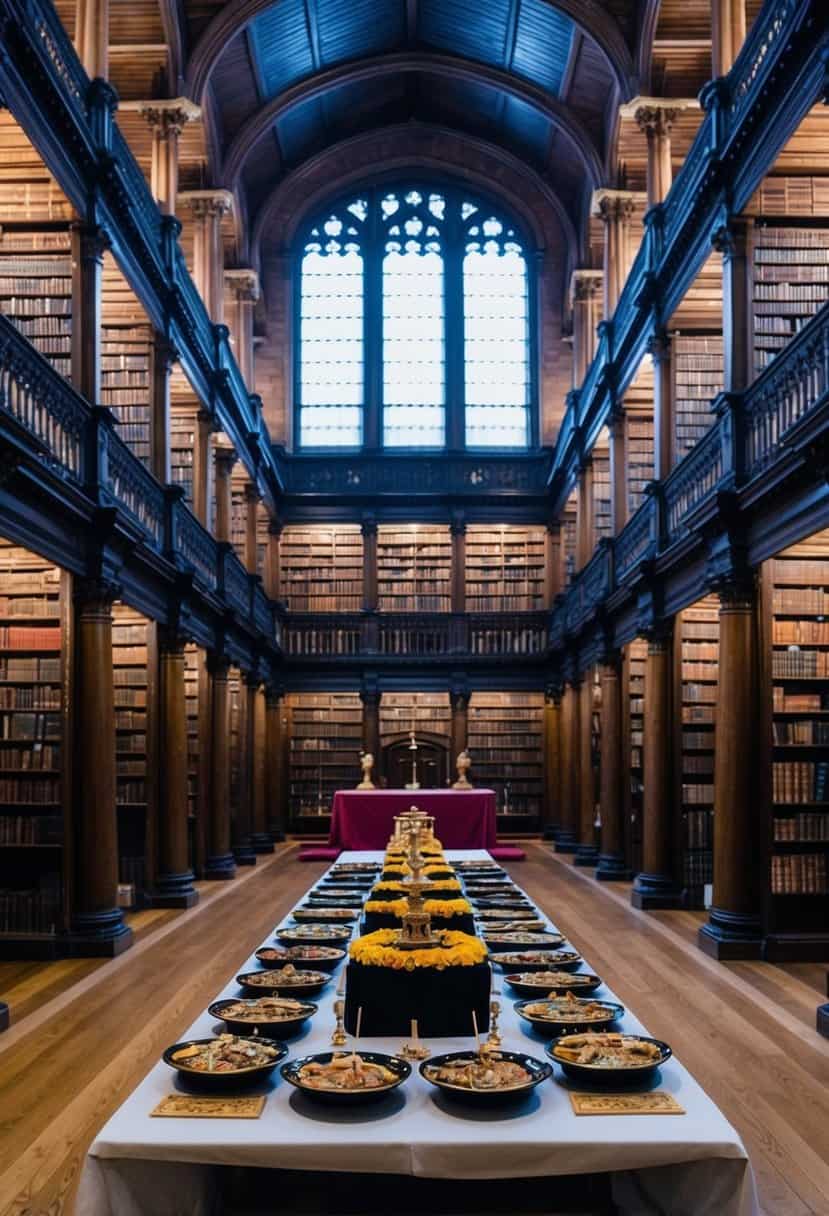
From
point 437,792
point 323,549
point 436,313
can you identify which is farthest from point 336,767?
point 436,313

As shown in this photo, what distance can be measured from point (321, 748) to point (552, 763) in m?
3.42

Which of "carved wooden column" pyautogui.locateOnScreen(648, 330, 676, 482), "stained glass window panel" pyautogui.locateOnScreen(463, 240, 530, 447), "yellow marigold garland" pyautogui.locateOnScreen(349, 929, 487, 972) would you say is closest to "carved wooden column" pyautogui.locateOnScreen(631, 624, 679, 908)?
"carved wooden column" pyautogui.locateOnScreen(648, 330, 676, 482)

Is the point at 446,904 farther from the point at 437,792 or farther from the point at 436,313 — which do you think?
the point at 436,313

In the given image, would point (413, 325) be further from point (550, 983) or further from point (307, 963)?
point (550, 983)

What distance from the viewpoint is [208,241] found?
14.3 m

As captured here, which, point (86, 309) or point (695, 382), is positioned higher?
point (695, 382)

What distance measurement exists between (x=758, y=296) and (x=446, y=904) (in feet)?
21.7

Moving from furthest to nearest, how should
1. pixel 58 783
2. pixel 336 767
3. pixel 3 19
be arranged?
pixel 336 767
pixel 58 783
pixel 3 19

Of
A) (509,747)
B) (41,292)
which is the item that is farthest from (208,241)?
(509,747)

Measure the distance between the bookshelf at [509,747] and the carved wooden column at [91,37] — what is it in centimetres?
1150

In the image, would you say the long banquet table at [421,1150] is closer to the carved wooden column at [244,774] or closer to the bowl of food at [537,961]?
the bowl of food at [537,961]

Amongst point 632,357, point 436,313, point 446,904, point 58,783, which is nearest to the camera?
point 446,904

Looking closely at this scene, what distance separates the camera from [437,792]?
1435cm

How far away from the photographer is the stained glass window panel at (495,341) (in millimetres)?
19719
